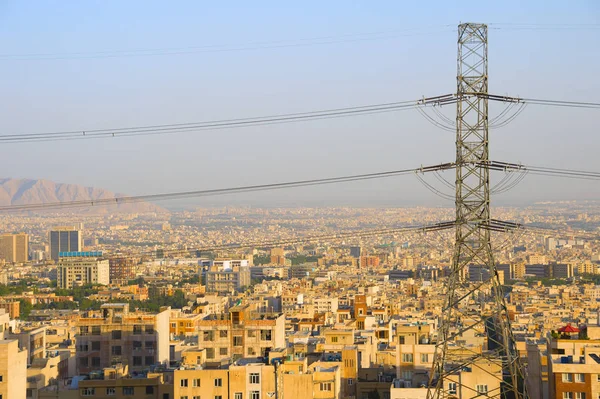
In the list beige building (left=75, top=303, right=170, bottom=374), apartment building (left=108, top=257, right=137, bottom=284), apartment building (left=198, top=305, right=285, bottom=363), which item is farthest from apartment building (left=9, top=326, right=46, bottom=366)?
apartment building (left=108, top=257, right=137, bottom=284)

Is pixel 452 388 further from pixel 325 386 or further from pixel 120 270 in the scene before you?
pixel 120 270

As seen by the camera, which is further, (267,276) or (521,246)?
(521,246)

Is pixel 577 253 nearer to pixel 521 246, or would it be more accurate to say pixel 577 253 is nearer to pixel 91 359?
pixel 521 246

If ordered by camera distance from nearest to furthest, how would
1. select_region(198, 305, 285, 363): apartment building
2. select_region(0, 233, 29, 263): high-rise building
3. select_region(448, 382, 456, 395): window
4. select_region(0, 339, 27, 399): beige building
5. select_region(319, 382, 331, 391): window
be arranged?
1. select_region(0, 339, 27, 399): beige building
2. select_region(448, 382, 456, 395): window
3. select_region(319, 382, 331, 391): window
4. select_region(198, 305, 285, 363): apartment building
5. select_region(0, 233, 29, 263): high-rise building

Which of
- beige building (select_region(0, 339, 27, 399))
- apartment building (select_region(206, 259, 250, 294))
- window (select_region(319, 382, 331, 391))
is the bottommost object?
apartment building (select_region(206, 259, 250, 294))

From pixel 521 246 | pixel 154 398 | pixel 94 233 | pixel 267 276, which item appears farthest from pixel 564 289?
pixel 94 233

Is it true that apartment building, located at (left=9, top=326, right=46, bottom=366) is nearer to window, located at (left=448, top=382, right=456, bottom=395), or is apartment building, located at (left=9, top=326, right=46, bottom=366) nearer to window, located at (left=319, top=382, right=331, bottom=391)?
window, located at (left=319, top=382, right=331, bottom=391)
